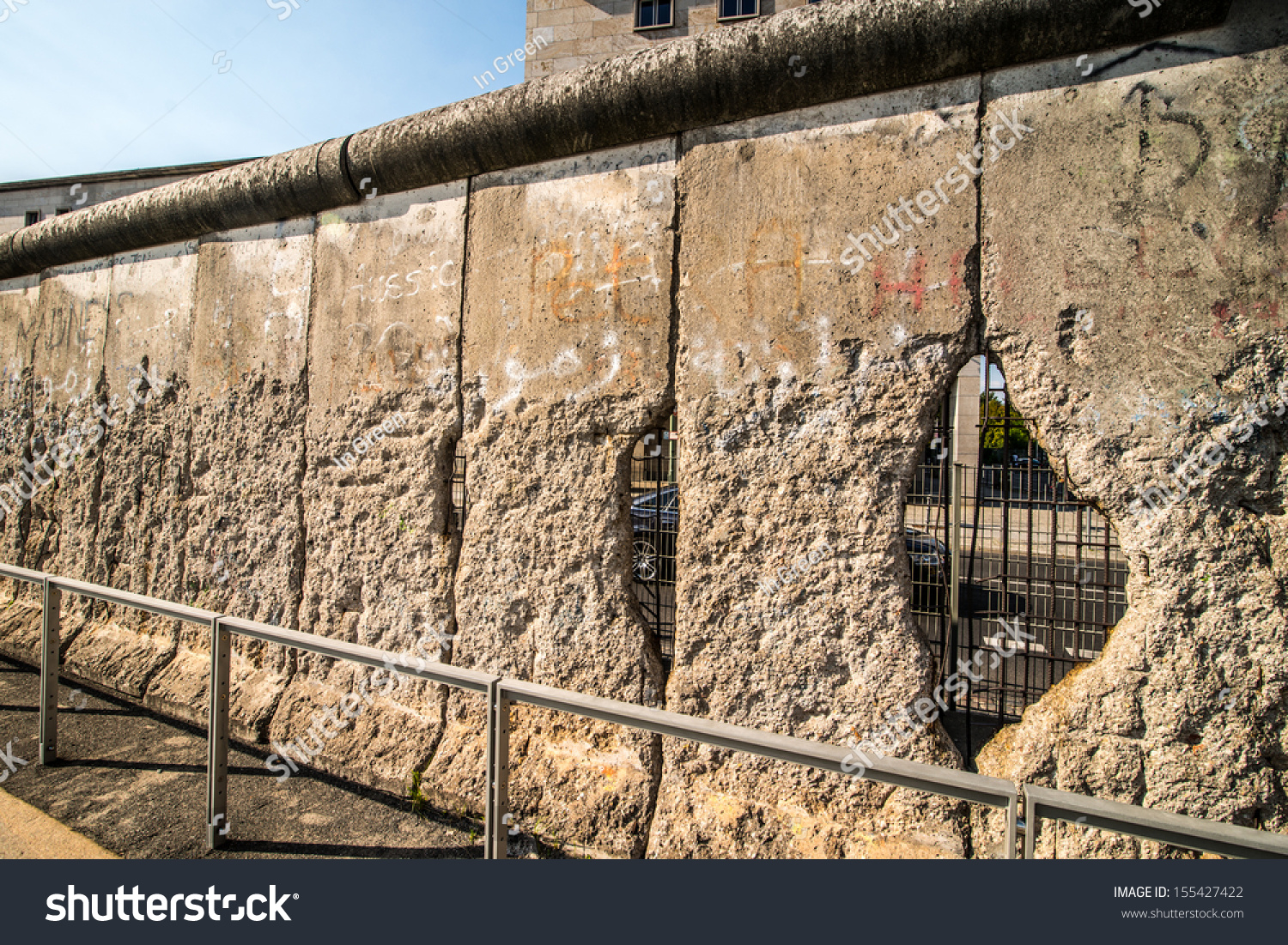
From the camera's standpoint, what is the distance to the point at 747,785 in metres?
2.46

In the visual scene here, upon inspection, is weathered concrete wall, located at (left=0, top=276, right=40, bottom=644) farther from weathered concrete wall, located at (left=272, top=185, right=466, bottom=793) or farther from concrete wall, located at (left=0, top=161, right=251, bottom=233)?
concrete wall, located at (left=0, top=161, right=251, bottom=233)

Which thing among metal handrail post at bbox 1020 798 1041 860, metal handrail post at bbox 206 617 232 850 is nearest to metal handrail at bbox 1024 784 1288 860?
metal handrail post at bbox 1020 798 1041 860

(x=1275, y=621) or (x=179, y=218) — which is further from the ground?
(x=179, y=218)

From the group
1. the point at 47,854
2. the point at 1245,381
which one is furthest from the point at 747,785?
the point at 47,854

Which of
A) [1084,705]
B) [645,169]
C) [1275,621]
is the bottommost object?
[1084,705]

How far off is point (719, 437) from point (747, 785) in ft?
4.04

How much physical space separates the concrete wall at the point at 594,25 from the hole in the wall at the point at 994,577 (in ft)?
55.7

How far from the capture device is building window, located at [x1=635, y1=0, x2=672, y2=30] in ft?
63.6

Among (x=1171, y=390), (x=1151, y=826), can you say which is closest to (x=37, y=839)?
(x=1151, y=826)

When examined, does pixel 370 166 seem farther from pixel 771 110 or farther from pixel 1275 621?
pixel 1275 621

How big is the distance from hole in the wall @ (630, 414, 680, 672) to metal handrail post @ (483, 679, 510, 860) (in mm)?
707

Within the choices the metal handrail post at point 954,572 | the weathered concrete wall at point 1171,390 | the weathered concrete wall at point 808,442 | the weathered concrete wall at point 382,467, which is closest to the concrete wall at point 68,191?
the weathered concrete wall at point 382,467

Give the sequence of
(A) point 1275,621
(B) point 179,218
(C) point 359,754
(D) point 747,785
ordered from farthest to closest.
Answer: (B) point 179,218 → (C) point 359,754 → (D) point 747,785 → (A) point 1275,621

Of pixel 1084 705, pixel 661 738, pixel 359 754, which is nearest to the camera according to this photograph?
pixel 1084 705
